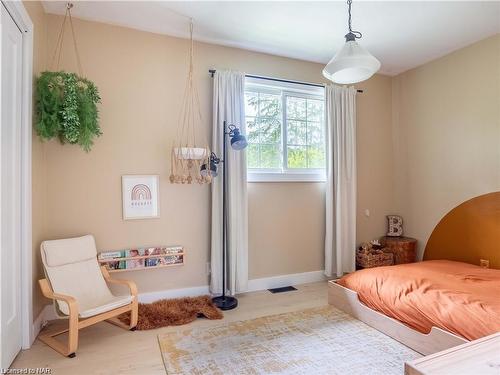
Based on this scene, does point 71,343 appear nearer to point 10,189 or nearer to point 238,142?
point 10,189

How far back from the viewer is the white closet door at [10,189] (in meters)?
2.04

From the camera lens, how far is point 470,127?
360 centimetres

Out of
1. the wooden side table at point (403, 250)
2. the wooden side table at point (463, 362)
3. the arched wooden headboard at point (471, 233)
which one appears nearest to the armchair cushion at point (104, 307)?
the wooden side table at point (463, 362)

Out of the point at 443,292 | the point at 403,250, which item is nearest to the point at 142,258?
the point at 443,292

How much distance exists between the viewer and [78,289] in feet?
8.61

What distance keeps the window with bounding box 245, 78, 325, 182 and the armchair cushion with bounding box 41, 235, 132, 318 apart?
1.86 metres

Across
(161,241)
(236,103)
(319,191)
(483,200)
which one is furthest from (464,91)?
(161,241)

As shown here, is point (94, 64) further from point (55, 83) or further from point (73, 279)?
point (73, 279)

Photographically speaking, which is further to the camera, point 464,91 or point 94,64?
point 464,91

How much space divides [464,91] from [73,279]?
464cm

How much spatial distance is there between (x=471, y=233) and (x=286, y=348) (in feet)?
8.83

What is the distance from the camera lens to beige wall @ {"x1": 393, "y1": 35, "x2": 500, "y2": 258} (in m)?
3.43

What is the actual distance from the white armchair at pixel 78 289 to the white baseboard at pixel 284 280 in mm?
1486

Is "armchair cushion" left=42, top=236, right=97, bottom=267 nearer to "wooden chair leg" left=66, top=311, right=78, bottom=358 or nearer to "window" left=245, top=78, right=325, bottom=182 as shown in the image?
"wooden chair leg" left=66, top=311, right=78, bottom=358
